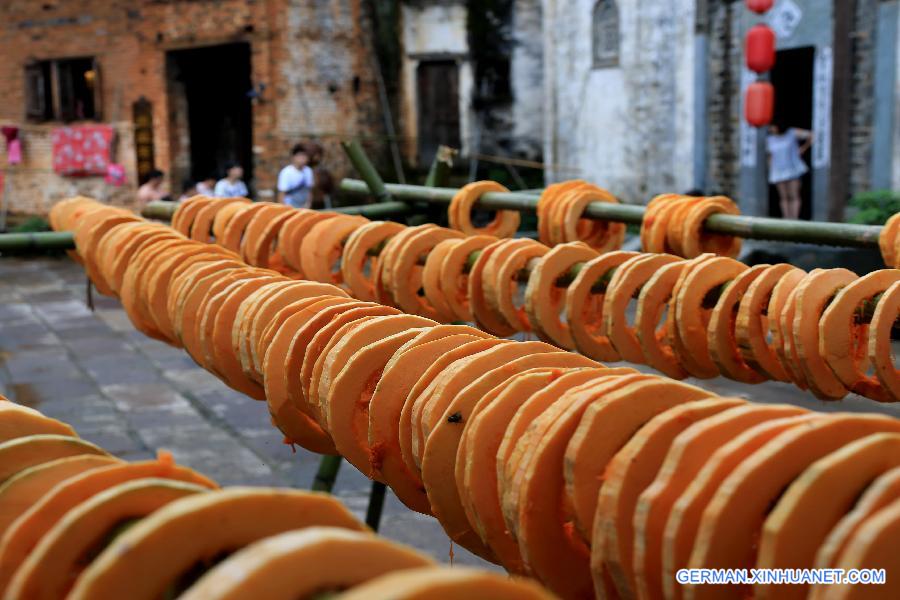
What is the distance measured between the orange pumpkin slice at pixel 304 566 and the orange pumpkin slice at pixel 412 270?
1887mm

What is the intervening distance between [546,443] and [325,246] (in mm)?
1911

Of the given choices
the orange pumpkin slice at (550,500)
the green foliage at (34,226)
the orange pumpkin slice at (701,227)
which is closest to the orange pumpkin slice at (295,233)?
the orange pumpkin slice at (701,227)

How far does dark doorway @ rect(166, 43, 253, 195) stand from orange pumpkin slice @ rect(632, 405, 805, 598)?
17414 mm

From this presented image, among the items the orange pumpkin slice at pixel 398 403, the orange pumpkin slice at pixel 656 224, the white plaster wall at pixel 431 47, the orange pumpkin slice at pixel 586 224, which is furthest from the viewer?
the white plaster wall at pixel 431 47

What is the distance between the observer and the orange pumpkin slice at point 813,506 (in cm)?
90

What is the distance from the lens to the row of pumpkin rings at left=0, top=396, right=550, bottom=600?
735mm

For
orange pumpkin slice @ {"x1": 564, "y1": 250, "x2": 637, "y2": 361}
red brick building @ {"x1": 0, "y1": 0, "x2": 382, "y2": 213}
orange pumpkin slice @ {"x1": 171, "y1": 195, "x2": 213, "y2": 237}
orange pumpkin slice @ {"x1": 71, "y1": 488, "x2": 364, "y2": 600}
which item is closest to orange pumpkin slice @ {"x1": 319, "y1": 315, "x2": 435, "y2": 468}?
orange pumpkin slice @ {"x1": 564, "y1": 250, "x2": 637, "y2": 361}

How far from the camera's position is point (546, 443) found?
1181 millimetres

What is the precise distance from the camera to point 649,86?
14781 millimetres

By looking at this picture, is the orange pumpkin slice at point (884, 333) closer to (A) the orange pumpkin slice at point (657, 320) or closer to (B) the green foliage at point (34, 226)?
(A) the orange pumpkin slice at point (657, 320)

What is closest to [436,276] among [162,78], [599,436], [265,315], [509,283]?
[509,283]

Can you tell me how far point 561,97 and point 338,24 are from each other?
375 cm

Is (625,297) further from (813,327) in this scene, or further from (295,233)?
(295,233)

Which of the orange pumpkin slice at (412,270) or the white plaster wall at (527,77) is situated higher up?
the white plaster wall at (527,77)
